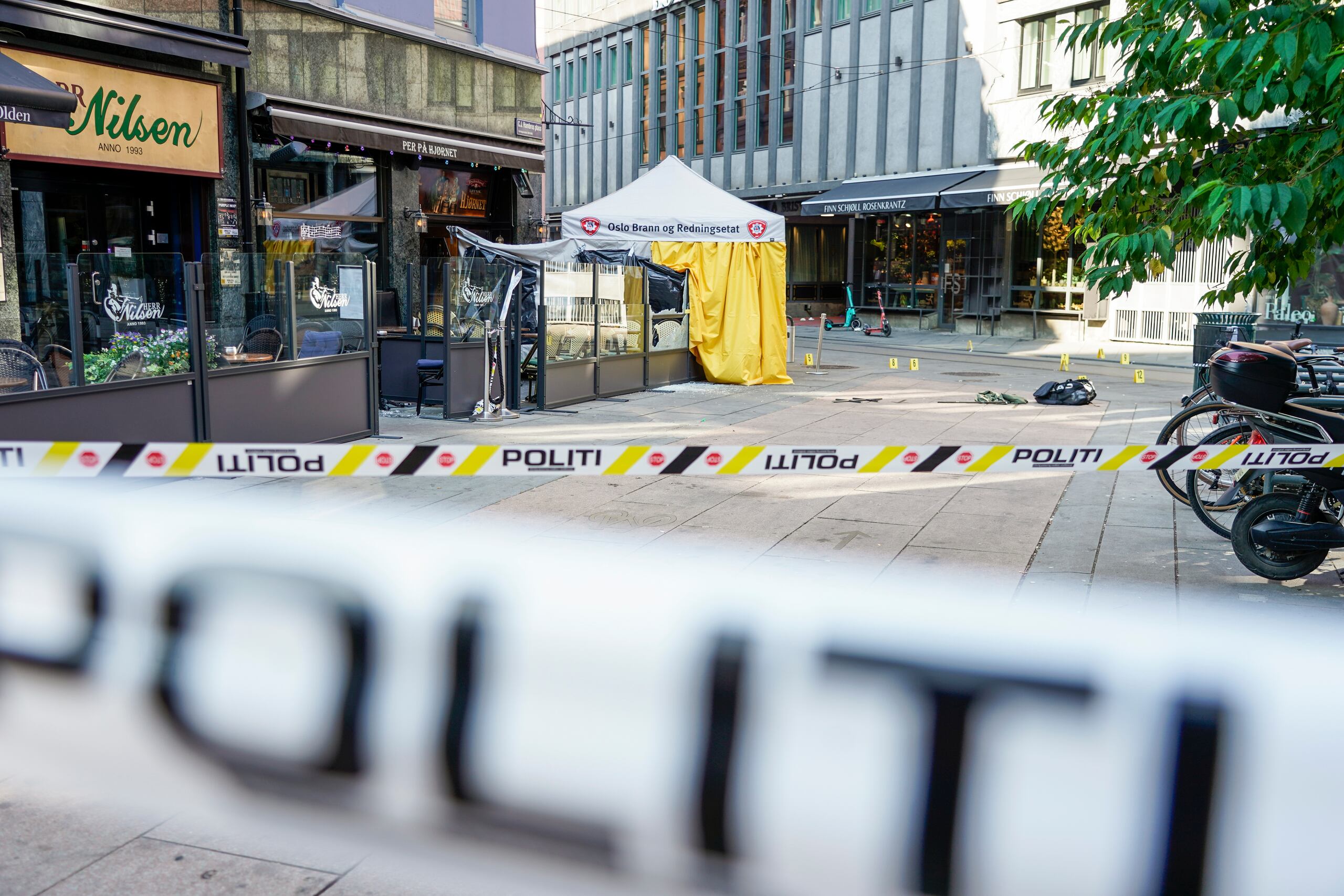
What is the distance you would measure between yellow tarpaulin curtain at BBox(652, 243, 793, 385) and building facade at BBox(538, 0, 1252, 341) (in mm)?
7256

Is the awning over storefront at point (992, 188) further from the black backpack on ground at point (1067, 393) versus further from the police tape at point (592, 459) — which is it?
the police tape at point (592, 459)

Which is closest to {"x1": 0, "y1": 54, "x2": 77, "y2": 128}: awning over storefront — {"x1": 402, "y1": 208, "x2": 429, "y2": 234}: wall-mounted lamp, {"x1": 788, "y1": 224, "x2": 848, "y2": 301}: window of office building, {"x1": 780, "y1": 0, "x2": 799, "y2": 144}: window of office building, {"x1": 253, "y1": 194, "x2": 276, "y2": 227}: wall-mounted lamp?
{"x1": 253, "y1": 194, "x2": 276, "y2": 227}: wall-mounted lamp

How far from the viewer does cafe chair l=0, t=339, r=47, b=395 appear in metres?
7.25

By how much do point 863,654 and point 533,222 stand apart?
681 inches

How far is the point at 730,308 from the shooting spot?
53.9 ft

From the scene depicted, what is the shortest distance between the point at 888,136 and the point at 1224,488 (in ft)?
88.6

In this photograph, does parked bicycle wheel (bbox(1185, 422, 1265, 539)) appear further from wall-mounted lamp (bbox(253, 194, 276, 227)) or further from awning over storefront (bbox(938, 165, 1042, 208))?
awning over storefront (bbox(938, 165, 1042, 208))

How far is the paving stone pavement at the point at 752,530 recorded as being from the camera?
10.8ft

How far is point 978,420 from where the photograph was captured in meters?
12.8

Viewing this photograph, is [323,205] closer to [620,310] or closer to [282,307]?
[620,310]

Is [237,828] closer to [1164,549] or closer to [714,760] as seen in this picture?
[714,760]

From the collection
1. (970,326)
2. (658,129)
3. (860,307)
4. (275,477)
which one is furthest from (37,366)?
(658,129)

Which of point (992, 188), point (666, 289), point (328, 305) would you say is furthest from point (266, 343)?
point (992, 188)

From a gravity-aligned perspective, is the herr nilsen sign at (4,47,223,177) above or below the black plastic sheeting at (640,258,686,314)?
above
